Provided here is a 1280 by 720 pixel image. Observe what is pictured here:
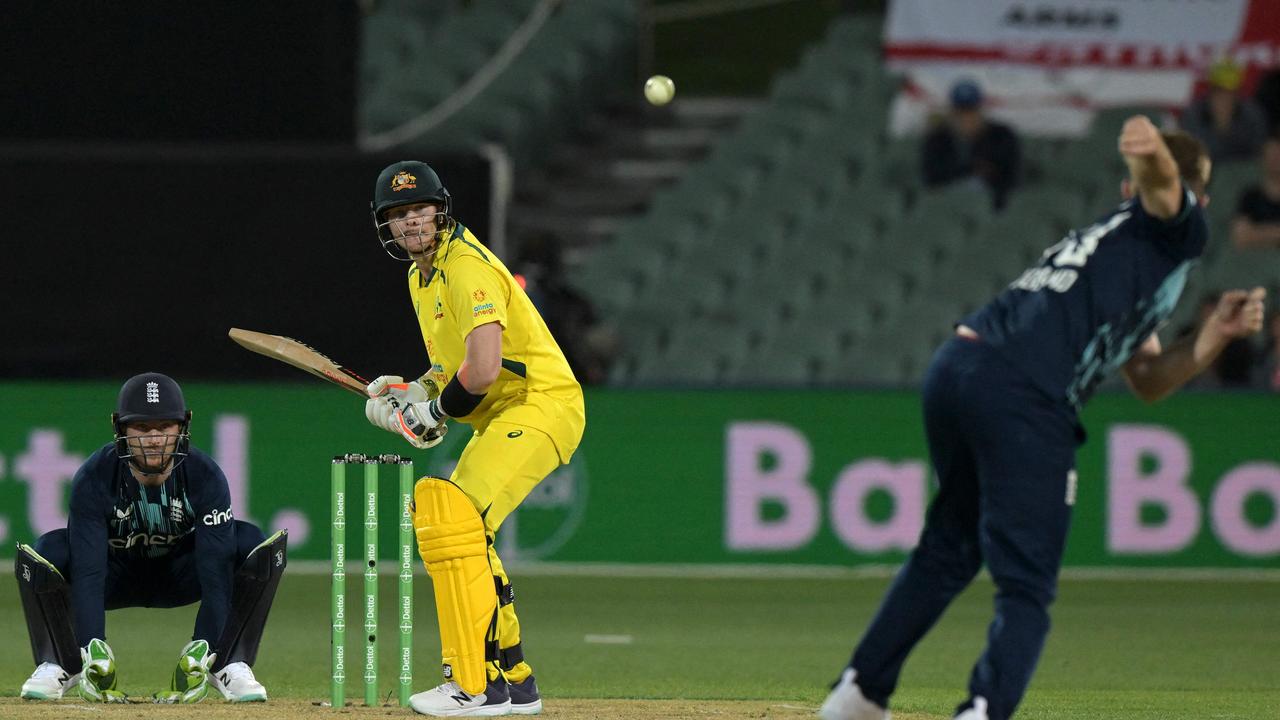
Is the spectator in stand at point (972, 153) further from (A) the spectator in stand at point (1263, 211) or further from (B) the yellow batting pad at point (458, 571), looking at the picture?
(B) the yellow batting pad at point (458, 571)

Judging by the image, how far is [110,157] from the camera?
12570 mm

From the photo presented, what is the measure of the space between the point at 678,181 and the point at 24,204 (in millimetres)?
6414

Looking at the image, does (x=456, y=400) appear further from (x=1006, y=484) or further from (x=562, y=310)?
(x=562, y=310)

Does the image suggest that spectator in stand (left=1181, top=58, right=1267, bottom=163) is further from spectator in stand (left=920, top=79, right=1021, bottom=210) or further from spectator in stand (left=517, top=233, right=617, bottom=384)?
spectator in stand (left=517, top=233, right=617, bottom=384)

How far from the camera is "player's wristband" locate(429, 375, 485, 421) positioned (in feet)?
20.9

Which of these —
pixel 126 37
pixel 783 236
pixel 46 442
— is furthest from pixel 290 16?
pixel 783 236

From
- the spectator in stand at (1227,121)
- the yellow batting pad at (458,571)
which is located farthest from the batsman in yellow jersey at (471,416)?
the spectator in stand at (1227,121)

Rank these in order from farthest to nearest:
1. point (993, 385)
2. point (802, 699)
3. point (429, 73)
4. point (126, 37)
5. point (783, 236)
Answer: point (429, 73)
point (783, 236)
point (126, 37)
point (802, 699)
point (993, 385)

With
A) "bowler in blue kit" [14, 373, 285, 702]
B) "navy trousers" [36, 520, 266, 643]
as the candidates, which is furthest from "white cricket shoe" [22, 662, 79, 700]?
"navy trousers" [36, 520, 266, 643]

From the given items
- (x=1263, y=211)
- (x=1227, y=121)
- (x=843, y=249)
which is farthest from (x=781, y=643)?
(x=1227, y=121)

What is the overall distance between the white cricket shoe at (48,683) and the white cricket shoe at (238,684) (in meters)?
0.47

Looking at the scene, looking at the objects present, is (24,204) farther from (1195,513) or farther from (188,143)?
(1195,513)

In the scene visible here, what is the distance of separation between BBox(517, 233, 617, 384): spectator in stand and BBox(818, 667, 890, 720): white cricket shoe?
23.8ft

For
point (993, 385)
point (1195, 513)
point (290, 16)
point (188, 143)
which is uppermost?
point (290, 16)
